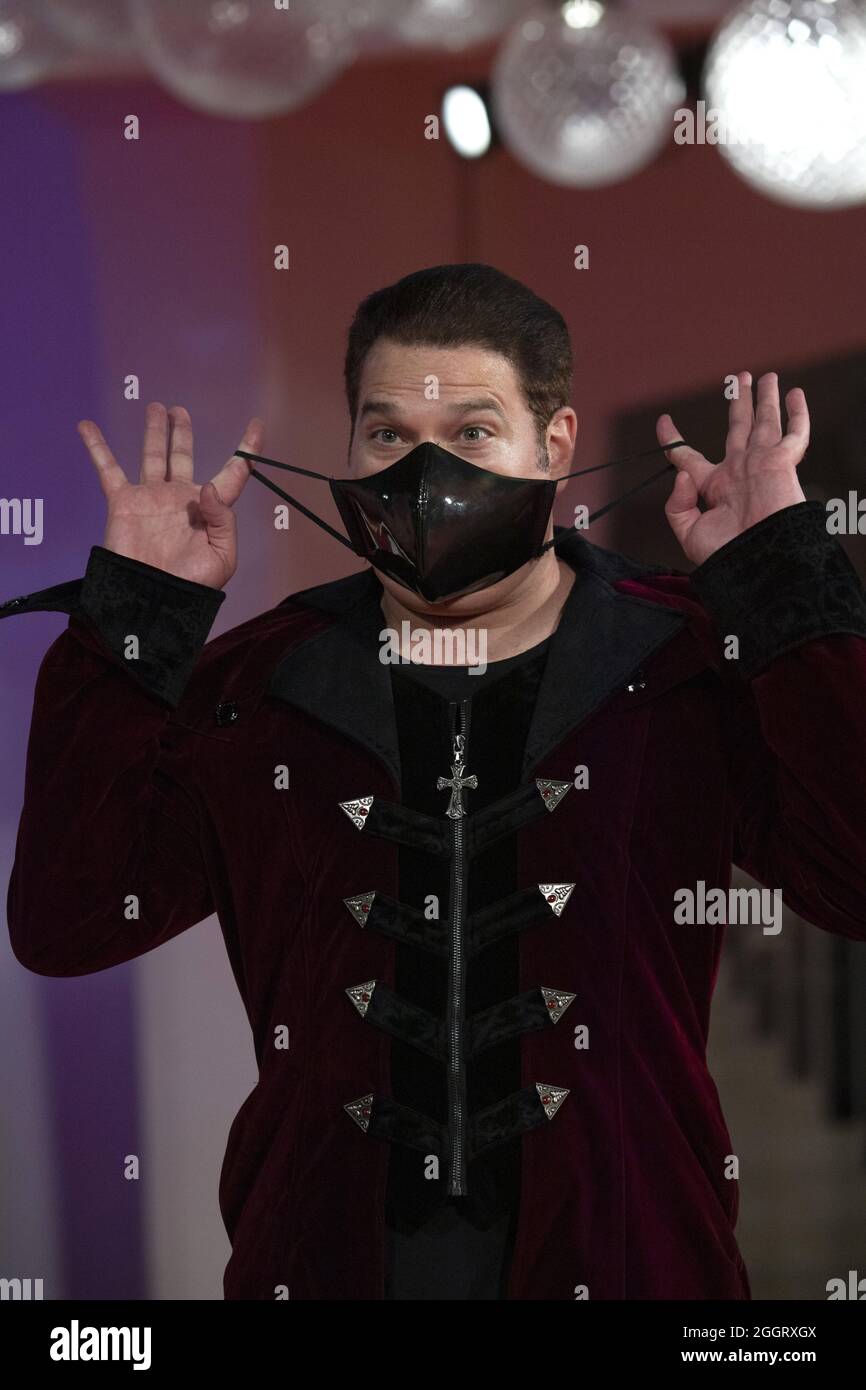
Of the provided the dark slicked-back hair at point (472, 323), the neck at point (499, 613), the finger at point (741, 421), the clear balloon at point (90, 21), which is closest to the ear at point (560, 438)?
the dark slicked-back hair at point (472, 323)

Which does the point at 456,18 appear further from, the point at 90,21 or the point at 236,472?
the point at 236,472

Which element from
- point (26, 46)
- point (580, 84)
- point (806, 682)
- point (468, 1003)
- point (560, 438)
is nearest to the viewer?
point (806, 682)

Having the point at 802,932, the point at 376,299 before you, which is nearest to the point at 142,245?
the point at 376,299

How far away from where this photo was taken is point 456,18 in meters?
2.75

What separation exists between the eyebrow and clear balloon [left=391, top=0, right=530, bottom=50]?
108cm

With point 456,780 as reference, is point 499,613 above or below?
above

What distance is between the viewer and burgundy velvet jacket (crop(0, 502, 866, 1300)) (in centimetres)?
172

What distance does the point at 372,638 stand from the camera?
1.94 metres

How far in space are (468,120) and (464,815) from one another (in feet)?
4.66

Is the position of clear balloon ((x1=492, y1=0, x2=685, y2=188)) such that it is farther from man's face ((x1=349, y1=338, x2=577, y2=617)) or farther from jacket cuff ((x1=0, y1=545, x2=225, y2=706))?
jacket cuff ((x1=0, y1=545, x2=225, y2=706))

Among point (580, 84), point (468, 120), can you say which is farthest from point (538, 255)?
point (580, 84)

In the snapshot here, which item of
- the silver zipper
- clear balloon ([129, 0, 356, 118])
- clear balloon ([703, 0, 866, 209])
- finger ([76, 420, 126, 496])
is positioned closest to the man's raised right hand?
finger ([76, 420, 126, 496])
